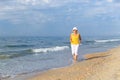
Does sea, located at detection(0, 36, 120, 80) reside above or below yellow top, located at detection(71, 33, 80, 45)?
below

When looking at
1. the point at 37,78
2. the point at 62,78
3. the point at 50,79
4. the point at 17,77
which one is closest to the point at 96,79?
the point at 62,78

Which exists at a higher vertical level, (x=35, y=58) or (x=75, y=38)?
(x=75, y=38)

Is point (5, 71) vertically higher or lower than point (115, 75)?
lower

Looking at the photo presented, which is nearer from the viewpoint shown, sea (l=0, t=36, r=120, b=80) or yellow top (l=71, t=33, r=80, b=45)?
sea (l=0, t=36, r=120, b=80)

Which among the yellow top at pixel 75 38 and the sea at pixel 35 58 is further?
the yellow top at pixel 75 38

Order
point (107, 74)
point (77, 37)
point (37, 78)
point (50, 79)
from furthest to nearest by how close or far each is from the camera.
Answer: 1. point (77, 37)
2. point (37, 78)
3. point (50, 79)
4. point (107, 74)

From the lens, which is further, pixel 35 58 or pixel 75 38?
pixel 35 58

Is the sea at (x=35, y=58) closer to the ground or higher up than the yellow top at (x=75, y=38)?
closer to the ground

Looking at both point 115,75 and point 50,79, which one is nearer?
point 115,75

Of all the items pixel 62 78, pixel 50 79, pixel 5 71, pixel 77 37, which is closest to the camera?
pixel 62 78

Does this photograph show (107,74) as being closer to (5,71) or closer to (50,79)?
(50,79)

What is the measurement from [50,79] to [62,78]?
91cm

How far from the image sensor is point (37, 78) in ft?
41.2

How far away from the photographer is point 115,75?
9891 millimetres
